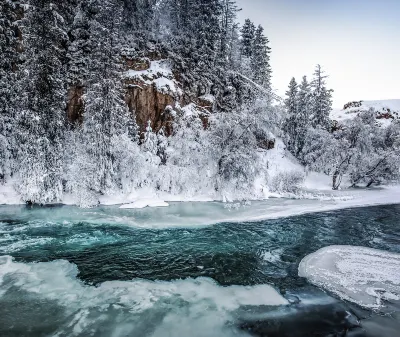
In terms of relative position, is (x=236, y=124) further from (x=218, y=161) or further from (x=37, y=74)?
(x=37, y=74)

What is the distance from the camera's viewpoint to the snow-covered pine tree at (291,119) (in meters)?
33.9

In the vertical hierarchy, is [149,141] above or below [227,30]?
below

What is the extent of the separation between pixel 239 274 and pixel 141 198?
481 inches

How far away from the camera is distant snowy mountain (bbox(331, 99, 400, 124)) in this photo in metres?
44.4

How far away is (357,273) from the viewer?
8.20 m

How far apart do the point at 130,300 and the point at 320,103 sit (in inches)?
1387

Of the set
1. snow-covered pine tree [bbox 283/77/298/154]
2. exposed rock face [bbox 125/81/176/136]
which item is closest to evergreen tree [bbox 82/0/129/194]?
exposed rock face [bbox 125/81/176/136]

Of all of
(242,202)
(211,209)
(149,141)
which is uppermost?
(149,141)

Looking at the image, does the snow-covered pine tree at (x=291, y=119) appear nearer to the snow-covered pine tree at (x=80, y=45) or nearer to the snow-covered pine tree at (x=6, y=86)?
the snow-covered pine tree at (x=80, y=45)

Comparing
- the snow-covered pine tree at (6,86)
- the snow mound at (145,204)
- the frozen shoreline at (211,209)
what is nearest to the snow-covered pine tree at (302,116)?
the frozen shoreline at (211,209)

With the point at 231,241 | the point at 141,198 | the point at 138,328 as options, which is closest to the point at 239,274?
the point at 231,241

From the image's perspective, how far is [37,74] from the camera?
15828mm

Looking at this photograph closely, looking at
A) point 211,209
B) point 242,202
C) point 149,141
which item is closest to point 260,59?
point 149,141

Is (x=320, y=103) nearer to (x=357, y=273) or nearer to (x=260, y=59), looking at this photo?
(x=260, y=59)
